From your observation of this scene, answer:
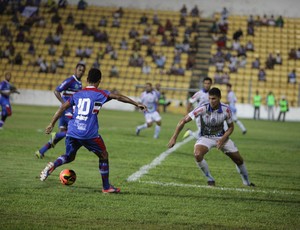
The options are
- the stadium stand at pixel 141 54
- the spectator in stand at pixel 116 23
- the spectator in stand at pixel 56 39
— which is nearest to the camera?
the stadium stand at pixel 141 54

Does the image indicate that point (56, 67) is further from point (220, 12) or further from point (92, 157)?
point (92, 157)

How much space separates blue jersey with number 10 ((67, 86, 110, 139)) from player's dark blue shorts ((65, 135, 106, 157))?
0.28ft

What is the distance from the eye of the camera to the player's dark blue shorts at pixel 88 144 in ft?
30.7

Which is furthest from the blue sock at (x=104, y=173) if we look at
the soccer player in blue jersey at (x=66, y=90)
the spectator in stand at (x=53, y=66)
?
the spectator in stand at (x=53, y=66)

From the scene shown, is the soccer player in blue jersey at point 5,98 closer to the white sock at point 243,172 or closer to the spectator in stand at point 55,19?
the white sock at point 243,172

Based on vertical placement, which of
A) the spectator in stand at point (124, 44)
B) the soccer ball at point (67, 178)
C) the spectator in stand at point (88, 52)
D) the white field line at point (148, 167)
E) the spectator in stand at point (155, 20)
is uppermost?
the spectator in stand at point (155, 20)

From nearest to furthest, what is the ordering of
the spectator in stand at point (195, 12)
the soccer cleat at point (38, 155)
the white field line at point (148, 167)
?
the white field line at point (148, 167) < the soccer cleat at point (38, 155) < the spectator in stand at point (195, 12)

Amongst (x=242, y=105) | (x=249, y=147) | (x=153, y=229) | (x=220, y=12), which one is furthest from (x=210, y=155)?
(x=220, y=12)

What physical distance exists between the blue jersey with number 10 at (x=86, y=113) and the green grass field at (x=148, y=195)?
3.02 ft

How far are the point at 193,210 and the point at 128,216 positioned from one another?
3.58 feet

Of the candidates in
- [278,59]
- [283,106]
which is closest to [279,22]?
[278,59]

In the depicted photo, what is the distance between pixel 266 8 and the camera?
46.4 m

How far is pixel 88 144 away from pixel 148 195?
1211 millimetres

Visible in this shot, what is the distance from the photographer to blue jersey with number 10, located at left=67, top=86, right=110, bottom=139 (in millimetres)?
A: 9289
